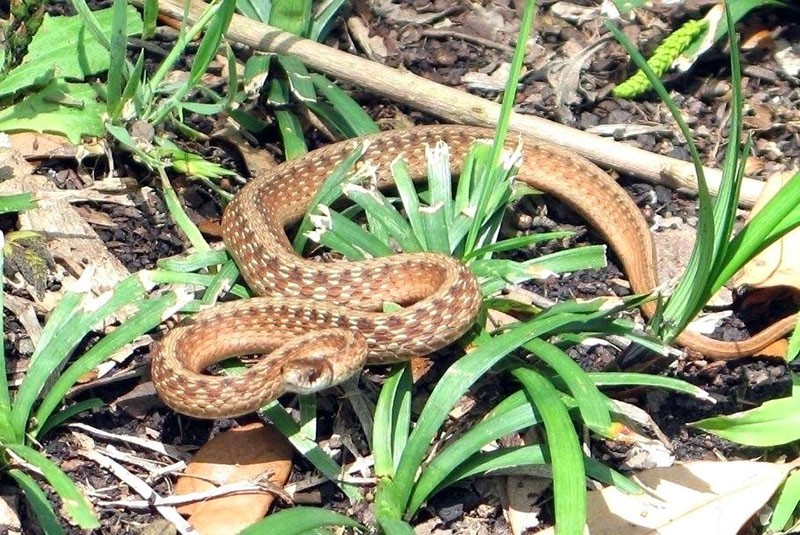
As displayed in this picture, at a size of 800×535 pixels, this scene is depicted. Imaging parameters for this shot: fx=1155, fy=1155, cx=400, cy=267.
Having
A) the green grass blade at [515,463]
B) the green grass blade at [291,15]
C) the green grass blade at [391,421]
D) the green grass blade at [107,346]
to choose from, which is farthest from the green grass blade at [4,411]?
the green grass blade at [291,15]

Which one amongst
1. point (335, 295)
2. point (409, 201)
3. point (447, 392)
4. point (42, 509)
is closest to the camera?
point (42, 509)

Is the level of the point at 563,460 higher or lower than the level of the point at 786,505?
higher

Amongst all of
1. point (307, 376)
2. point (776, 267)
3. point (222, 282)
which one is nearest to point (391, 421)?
point (307, 376)

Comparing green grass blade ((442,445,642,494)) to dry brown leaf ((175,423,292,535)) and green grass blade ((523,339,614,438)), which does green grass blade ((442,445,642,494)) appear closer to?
green grass blade ((523,339,614,438))

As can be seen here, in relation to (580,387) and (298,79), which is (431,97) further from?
(580,387)

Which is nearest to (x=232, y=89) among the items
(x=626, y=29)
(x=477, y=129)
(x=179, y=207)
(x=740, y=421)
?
(x=179, y=207)
